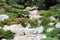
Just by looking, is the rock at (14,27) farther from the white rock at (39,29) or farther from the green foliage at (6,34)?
the white rock at (39,29)

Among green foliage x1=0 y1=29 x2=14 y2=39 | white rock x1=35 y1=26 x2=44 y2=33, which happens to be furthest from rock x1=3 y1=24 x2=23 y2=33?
white rock x1=35 y1=26 x2=44 y2=33

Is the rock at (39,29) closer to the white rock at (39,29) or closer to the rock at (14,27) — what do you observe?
the white rock at (39,29)

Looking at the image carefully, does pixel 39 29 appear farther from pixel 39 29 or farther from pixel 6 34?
pixel 6 34

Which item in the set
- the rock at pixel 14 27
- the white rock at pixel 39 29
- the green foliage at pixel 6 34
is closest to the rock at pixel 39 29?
the white rock at pixel 39 29

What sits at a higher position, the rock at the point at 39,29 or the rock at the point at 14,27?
the rock at the point at 14,27

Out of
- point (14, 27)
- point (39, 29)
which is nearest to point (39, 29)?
point (39, 29)

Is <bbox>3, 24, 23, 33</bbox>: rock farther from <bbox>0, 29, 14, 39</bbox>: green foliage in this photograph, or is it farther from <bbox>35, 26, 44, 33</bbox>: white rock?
<bbox>35, 26, 44, 33</bbox>: white rock

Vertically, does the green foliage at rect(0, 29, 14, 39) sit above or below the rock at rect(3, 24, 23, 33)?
below

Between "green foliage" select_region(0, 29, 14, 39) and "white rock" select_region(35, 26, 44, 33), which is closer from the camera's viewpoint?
"green foliage" select_region(0, 29, 14, 39)

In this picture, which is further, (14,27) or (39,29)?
(14,27)

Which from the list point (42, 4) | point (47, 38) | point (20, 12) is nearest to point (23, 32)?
point (47, 38)

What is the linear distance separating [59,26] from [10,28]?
1062 mm

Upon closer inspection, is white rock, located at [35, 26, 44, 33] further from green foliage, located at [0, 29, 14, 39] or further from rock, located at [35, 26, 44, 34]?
green foliage, located at [0, 29, 14, 39]

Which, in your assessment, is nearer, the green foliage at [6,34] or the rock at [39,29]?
the green foliage at [6,34]
